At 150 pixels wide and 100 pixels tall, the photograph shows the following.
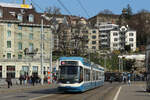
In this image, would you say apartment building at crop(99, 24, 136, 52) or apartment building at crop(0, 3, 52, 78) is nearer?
apartment building at crop(0, 3, 52, 78)

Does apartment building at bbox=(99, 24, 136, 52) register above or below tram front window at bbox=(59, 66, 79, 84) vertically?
above

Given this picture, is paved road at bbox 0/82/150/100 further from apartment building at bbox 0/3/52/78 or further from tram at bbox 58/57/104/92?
apartment building at bbox 0/3/52/78

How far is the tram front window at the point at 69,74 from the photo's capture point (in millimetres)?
26609

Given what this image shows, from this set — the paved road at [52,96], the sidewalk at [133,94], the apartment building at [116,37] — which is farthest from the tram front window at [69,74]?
the apartment building at [116,37]

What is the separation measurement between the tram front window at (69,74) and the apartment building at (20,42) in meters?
46.0

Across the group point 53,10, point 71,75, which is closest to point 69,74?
point 71,75

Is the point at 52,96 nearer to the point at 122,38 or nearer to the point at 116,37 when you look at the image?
the point at 122,38

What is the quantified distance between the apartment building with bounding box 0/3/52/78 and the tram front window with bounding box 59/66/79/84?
46.0 m

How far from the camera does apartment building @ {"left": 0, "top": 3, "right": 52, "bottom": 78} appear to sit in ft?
244

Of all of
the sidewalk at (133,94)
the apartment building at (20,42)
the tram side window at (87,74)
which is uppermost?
the apartment building at (20,42)

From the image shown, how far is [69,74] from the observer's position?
26781mm

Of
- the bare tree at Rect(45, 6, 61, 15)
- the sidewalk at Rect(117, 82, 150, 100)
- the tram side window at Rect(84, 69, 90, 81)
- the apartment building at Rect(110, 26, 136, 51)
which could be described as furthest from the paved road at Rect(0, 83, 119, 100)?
the apartment building at Rect(110, 26, 136, 51)

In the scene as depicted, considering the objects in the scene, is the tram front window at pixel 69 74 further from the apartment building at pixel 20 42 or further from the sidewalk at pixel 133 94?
the apartment building at pixel 20 42

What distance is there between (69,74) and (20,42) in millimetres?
53854
